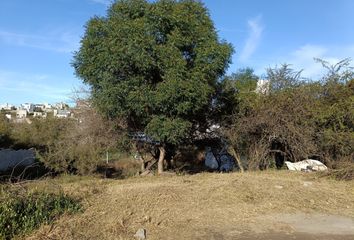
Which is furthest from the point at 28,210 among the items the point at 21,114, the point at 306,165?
the point at 21,114

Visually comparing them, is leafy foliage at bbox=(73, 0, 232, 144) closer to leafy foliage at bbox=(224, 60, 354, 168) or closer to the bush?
leafy foliage at bbox=(224, 60, 354, 168)

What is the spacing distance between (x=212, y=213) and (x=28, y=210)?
3.02 metres

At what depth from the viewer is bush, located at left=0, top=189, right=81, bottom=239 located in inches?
223

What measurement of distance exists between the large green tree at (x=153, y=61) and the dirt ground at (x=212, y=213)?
3549mm

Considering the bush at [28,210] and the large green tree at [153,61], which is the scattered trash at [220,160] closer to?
the large green tree at [153,61]

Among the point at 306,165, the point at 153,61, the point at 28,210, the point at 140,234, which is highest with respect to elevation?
the point at 153,61

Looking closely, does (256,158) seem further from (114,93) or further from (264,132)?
(114,93)

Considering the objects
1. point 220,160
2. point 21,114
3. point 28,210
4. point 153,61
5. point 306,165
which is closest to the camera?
point 28,210

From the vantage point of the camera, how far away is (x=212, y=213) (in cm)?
729

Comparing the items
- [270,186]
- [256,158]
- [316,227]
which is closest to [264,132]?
[256,158]

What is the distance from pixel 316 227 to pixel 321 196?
2.38 m

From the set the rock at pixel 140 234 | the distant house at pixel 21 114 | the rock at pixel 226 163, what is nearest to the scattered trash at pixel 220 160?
the rock at pixel 226 163

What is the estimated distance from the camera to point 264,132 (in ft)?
50.7

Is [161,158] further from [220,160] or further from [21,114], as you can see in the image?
[21,114]
